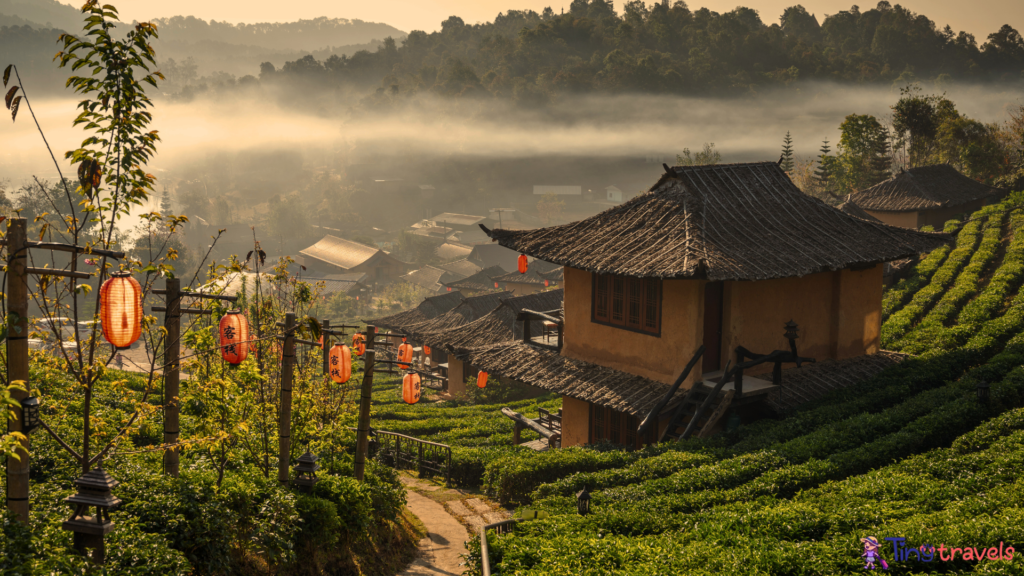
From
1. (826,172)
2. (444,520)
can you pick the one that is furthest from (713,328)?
(826,172)

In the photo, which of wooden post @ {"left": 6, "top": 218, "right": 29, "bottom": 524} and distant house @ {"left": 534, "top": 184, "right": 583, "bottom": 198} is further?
distant house @ {"left": 534, "top": 184, "right": 583, "bottom": 198}

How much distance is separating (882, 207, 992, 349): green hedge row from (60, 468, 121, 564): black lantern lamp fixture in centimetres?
1868

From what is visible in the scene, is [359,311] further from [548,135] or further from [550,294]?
[548,135]

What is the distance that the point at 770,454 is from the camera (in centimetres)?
1145

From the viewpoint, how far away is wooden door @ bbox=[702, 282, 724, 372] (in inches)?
572

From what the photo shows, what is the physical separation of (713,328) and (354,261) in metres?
68.5

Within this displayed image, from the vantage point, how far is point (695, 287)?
44.9 feet

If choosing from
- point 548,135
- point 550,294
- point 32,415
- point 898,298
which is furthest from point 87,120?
point 548,135

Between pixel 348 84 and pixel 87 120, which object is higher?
pixel 348 84

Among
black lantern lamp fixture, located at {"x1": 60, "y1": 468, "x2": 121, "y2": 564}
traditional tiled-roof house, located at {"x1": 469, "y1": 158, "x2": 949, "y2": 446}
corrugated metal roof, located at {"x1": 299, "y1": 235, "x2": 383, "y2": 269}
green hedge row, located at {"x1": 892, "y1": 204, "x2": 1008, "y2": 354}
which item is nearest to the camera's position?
black lantern lamp fixture, located at {"x1": 60, "y1": 468, "x2": 121, "y2": 564}

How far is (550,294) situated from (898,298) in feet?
52.9

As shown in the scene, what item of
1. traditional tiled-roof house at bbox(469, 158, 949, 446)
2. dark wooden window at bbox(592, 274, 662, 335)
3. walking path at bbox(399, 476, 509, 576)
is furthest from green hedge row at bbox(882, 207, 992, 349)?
walking path at bbox(399, 476, 509, 576)

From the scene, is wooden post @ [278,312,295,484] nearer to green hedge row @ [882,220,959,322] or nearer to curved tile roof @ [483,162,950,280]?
curved tile roof @ [483,162,950,280]

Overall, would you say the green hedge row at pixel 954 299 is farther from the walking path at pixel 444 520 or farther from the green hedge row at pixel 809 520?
the walking path at pixel 444 520
